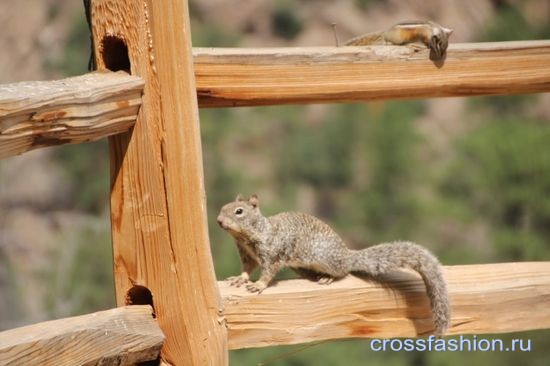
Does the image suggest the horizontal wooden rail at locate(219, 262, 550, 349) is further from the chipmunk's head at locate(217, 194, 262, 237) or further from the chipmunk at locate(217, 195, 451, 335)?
the chipmunk's head at locate(217, 194, 262, 237)

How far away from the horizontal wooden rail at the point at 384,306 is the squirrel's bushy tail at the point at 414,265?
0.11 feet

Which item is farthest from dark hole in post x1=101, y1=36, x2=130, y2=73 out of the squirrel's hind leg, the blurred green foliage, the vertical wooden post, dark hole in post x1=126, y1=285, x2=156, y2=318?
the blurred green foliage

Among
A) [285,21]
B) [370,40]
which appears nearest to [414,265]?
[370,40]

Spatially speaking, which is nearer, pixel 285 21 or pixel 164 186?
pixel 164 186

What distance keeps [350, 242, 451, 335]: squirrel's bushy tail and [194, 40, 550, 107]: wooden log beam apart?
1.39 ft

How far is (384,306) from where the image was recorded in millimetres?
2568

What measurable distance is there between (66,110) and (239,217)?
1.34 m

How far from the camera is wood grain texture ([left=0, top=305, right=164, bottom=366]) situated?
1897 mm

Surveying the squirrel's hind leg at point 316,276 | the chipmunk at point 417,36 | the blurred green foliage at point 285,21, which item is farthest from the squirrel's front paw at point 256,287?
the blurred green foliage at point 285,21

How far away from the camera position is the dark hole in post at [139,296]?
2.28 metres

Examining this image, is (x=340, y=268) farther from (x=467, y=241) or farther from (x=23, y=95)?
(x=467, y=241)

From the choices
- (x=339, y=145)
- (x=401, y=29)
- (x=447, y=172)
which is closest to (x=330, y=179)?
(x=339, y=145)

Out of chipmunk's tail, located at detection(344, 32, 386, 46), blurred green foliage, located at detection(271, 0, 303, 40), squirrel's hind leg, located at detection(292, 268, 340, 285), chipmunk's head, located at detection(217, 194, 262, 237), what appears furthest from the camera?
blurred green foliage, located at detection(271, 0, 303, 40)

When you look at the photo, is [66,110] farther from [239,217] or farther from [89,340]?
[239,217]
